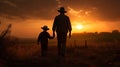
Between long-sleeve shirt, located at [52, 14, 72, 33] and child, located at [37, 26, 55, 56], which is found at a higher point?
long-sleeve shirt, located at [52, 14, 72, 33]

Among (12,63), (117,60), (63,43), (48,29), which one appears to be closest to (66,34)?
(63,43)

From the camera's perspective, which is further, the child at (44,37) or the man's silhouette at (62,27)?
the child at (44,37)

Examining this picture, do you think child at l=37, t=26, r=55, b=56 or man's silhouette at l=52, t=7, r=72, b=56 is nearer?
man's silhouette at l=52, t=7, r=72, b=56

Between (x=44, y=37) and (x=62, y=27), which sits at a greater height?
(x=62, y=27)

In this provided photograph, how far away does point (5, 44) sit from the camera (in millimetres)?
15320

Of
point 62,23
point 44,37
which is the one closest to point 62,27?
point 62,23

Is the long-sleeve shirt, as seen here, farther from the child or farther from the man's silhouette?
the child

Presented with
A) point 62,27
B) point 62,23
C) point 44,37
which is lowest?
point 44,37

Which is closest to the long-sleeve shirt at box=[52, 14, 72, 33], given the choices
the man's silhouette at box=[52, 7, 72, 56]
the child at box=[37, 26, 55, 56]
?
the man's silhouette at box=[52, 7, 72, 56]

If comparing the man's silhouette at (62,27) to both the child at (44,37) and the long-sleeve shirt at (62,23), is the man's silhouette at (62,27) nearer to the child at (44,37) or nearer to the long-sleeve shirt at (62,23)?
the long-sleeve shirt at (62,23)

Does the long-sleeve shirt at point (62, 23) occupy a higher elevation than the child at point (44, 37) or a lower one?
higher

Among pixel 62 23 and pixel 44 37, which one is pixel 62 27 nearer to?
pixel 62 23

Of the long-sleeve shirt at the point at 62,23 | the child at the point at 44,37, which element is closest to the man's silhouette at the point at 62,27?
the long-sleeve shirt at the point at 62,23

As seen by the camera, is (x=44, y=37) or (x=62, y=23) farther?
(x=44, y=37)
